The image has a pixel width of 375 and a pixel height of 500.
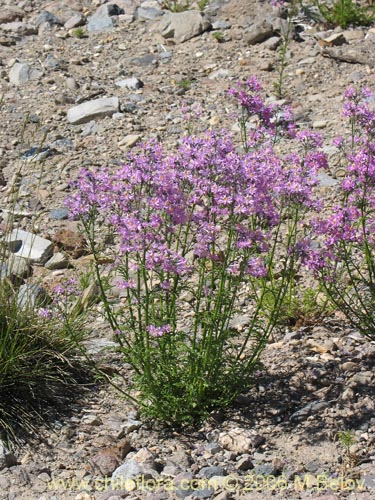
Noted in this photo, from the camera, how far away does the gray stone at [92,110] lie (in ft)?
27.3

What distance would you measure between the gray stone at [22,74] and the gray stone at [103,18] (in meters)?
1.29

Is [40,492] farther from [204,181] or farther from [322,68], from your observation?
[322,68]

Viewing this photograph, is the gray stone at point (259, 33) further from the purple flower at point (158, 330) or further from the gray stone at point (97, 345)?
the purple flower at point (158, 330)

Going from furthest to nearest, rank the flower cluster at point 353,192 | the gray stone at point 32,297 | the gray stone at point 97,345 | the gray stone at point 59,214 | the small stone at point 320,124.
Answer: the small stone at point 320,124 < the gray stone at point 59,214 < the gray stone at point 97,345 < the gray stone at point 32,297 < the flower cluster at point 353,192

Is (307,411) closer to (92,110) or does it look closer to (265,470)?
(265,470)

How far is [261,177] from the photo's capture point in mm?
3822

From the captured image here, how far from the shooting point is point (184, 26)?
9703 millimetres

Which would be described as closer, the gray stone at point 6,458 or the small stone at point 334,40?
the gray stone at point 6,458

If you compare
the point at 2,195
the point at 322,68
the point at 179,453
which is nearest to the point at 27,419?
the point at 179,453

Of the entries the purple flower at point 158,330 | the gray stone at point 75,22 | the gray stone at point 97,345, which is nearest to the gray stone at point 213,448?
the purple flower at point 158,330

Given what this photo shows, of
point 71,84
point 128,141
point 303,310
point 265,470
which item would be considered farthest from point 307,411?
point 71,84

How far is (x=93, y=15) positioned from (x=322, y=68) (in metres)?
3.38

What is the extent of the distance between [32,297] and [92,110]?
335 cm

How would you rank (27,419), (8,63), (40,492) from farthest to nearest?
(8,63) < (27,419) < (40,492)
